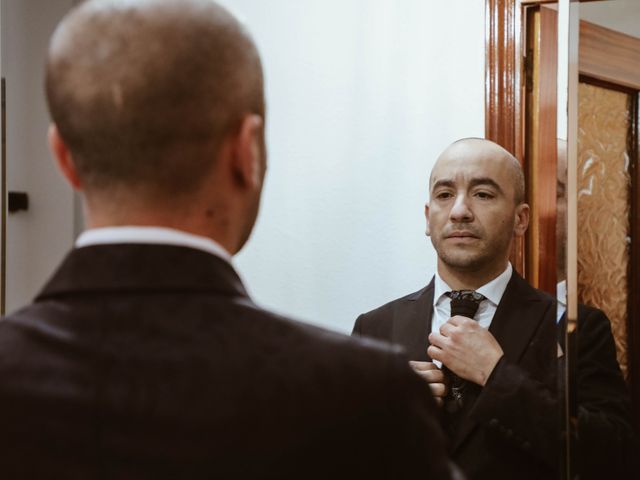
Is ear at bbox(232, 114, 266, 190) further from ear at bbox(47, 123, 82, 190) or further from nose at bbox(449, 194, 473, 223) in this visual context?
nose at bbox(449, 194, 473, 223)

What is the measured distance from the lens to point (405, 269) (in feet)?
4.53

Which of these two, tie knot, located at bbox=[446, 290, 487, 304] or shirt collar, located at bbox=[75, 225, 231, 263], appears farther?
tie knot, located at bbox=[446, 290, 487, 304]

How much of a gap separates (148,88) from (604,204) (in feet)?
3.37

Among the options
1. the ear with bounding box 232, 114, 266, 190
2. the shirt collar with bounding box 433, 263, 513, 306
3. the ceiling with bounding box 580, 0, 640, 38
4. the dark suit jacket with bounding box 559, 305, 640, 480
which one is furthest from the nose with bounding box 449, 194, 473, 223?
the ear with bounding box 232, 114, 266, 190

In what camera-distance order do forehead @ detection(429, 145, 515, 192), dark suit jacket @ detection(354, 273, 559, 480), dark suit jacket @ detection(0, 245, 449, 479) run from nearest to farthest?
1. dark suit jacket @ detection(0, 245, 449, 479)
2. dark suit jacket @ detection(354, 273, 559, 480)
3. forehead @ detection(429, 145, 515, 192)

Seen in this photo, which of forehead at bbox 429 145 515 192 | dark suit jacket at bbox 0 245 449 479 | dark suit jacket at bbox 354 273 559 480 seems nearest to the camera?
dark suit jacket at bbox 0 245 449 479

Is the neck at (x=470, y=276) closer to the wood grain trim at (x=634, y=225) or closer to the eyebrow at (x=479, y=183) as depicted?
the eyebrow at (x=479, y=183)

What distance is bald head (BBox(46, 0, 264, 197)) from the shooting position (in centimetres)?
48

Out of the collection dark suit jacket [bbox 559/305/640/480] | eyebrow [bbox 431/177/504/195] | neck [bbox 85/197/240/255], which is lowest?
dark suit jacket [bbox 559/305/640/480]

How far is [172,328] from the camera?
470 mm

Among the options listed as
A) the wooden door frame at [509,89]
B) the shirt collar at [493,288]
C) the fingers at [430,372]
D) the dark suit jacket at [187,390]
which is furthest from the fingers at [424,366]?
the dark suit jacket at [187,390]

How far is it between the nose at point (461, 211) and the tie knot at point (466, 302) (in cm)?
12

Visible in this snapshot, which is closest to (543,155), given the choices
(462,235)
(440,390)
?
(462,235)

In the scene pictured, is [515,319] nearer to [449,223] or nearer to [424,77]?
[449,223]
